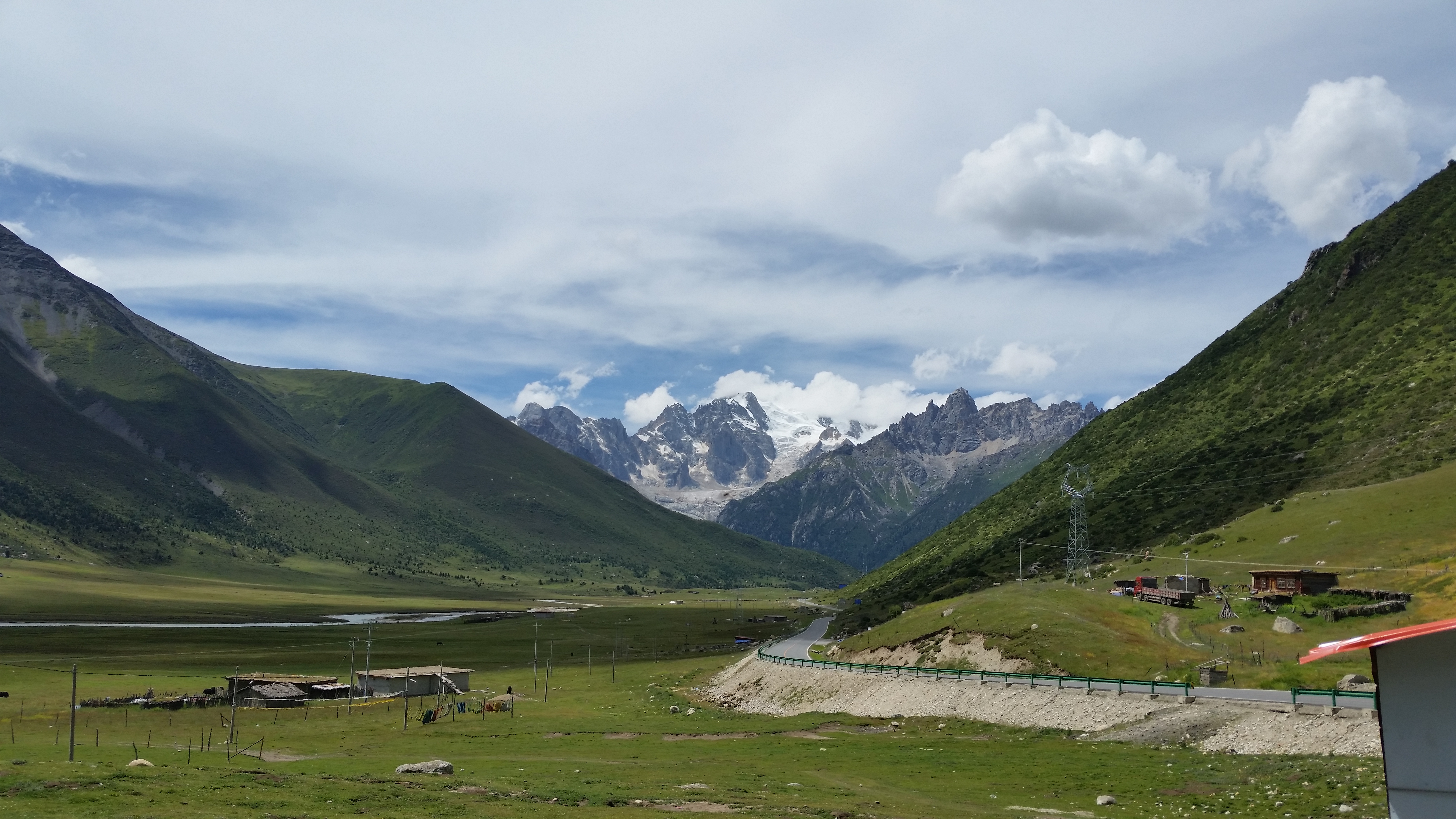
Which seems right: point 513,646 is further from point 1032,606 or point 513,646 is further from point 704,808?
point 704,808

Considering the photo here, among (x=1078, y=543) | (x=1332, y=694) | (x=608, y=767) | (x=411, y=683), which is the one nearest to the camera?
(x=1332, y=694)

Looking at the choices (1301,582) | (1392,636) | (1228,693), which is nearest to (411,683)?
(1228,693)

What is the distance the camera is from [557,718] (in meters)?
92.1

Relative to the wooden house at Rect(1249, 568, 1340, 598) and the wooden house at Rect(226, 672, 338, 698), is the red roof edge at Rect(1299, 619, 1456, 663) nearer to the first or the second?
the wooden house at Rect(1249, 568, 1340, 598)

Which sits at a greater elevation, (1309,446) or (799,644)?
(1309,446)

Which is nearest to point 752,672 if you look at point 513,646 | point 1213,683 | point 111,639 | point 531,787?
point 1213,683

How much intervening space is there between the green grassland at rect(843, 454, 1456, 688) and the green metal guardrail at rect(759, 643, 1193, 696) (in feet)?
14.3

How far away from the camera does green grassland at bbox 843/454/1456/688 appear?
78.9 meters

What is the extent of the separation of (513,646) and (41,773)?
161 meters

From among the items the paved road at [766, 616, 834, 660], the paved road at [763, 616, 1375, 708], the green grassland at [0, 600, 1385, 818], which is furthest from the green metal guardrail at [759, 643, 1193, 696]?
the paved road at [766, 616, 834, 660]

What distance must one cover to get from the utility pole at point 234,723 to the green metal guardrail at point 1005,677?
1990 inches

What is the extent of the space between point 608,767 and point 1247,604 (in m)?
70.0

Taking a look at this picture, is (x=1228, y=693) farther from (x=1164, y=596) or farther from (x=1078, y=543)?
(x=1078, y=543)

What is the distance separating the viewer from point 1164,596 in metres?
104
